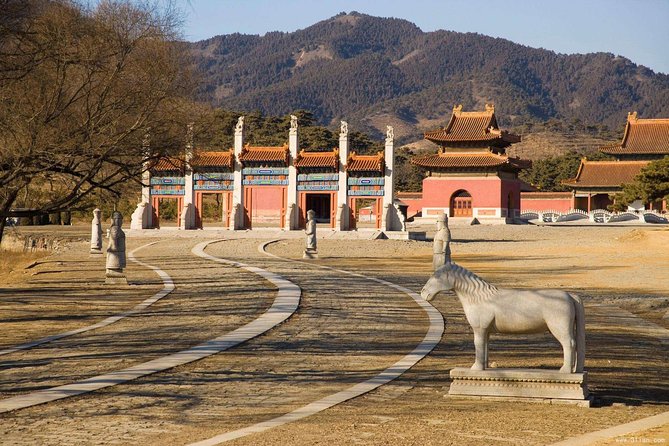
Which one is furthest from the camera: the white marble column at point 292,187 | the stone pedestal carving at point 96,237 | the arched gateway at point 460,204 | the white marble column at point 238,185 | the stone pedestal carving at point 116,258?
the arched gateway at point 460,204

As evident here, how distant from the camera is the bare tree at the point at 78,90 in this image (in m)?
15.7

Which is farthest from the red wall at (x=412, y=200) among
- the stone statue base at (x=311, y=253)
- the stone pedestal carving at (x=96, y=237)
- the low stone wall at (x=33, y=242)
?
the stone pedestal carving at (x=96, y=237)

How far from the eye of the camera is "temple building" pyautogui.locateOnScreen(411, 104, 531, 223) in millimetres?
67312

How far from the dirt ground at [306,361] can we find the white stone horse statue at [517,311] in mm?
585

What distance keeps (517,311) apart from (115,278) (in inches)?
593

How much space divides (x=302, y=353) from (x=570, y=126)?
6289 inches

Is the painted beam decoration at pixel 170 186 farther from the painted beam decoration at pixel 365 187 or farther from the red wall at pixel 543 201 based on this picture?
the red wall at pixel 543 201

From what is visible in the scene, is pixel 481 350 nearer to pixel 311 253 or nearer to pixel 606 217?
pixel 311 253

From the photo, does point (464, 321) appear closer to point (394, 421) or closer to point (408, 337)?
point (408, 337)

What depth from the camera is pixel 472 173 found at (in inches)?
2704

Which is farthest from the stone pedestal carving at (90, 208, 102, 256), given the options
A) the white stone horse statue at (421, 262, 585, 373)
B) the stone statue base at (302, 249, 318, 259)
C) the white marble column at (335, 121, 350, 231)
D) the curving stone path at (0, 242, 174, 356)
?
the white stone horse statue at (421, 262, 585, 373)

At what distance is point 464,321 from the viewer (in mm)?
15625

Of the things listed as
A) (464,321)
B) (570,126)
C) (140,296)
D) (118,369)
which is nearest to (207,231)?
(140,296)

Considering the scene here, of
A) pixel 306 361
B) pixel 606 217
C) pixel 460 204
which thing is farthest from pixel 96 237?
pixel 606 217
